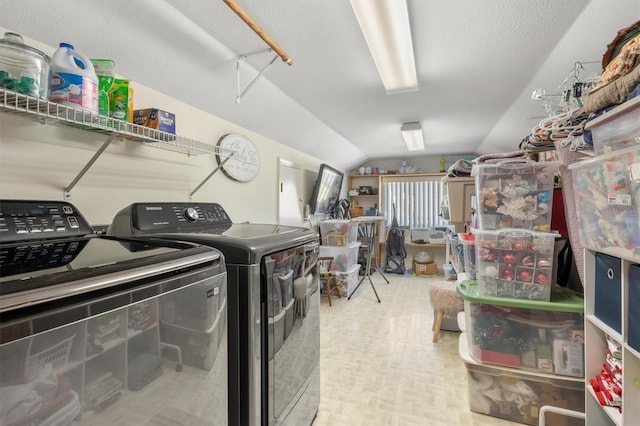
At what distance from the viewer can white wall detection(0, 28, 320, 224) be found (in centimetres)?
122

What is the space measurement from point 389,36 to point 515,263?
141cm

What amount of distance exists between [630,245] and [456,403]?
142 cm

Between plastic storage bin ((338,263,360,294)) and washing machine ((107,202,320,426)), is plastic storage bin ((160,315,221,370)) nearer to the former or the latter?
washing machine ((107,202,320,426))

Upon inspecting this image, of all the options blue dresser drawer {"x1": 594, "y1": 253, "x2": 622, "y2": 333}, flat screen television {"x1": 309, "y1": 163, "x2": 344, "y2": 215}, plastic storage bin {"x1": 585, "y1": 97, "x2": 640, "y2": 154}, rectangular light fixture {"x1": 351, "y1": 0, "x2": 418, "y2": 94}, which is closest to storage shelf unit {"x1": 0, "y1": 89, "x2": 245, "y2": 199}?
rectangular light fixture {"x1": 351, "y1": 0, "x2": 418, "y2": 94}

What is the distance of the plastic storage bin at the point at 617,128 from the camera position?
0.96m

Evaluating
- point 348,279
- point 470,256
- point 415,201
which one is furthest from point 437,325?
point 415,201

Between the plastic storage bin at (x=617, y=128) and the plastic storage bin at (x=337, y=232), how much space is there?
321 cm

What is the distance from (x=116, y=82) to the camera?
52.1 inches

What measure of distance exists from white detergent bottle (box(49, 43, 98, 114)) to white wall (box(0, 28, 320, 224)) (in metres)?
0.32

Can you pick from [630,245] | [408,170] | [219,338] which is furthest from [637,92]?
[408,170]

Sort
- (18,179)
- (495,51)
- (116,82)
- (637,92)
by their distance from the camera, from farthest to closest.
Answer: (495,51)
(116,82)
(18,179)
(637,92)

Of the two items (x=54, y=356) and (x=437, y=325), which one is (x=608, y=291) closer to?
(x=437, y=325)

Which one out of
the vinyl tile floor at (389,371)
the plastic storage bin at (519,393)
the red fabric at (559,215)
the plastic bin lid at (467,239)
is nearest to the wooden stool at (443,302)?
the vinyl tile floor at (389,371)

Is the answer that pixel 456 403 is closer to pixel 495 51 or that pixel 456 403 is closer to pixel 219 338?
pixel 219 338
